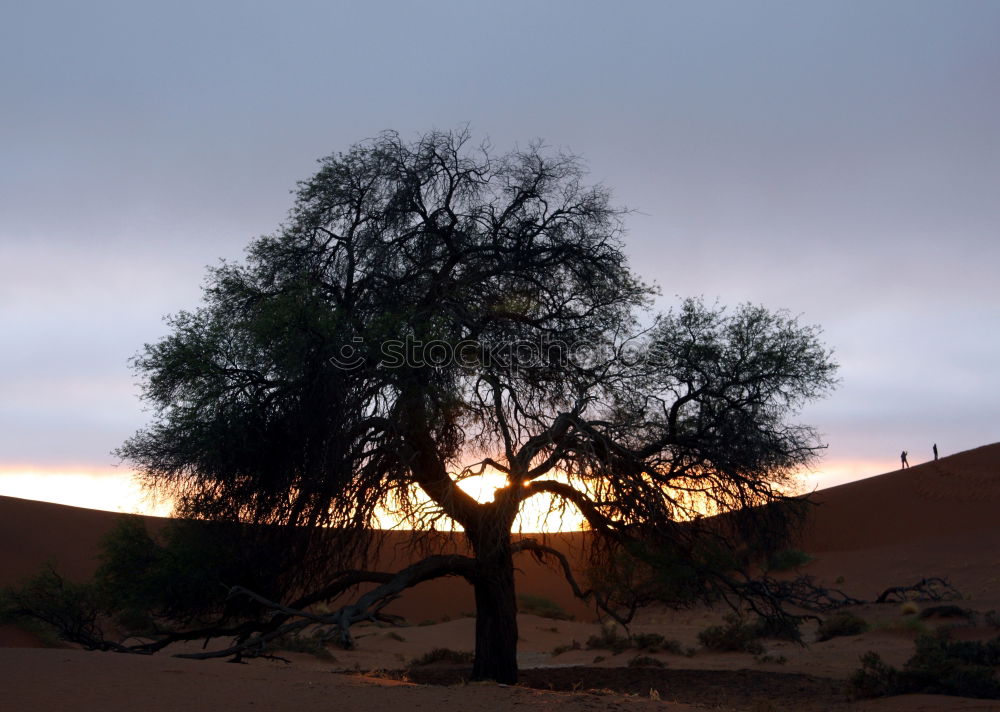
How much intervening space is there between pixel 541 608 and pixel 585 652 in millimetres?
16292

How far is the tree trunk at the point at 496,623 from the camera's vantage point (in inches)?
541

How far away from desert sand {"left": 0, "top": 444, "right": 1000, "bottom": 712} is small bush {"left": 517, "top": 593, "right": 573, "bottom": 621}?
3.64 ft

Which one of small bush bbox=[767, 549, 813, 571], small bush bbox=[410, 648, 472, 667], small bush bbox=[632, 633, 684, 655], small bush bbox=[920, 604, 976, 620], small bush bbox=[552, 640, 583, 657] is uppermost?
small bush bbox=[767, 549, 813, 571]

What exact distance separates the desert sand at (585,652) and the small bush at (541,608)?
3.64 ft

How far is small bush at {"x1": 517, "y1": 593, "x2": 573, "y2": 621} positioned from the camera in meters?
42.0

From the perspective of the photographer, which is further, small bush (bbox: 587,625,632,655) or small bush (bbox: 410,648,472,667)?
small bush (bbox: 587,625,632,655)

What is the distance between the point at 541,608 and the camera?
4272 centimetres

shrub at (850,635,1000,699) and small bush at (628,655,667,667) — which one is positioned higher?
shrub at (850,635,1000,699)

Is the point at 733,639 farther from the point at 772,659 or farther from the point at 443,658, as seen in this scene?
the point at 443,658

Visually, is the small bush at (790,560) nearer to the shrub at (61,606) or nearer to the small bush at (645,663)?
the small bush at (645,663)

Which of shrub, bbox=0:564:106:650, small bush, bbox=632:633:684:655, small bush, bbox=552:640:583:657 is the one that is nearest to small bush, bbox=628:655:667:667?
small bush, bbox=632:633:684:655

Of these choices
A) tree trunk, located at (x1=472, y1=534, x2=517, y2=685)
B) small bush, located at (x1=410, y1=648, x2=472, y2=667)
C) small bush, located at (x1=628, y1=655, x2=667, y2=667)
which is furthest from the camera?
small bush, located at (x1=410, y1=648, x2=472, y2=667)

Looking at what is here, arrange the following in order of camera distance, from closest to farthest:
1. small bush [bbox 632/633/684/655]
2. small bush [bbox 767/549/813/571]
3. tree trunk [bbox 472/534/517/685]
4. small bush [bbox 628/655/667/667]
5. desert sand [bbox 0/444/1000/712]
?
desert sand [bbox 0/444/1000/712]
tree trunk [bbox 472/534/517/685]
small bush [bbox 628/655/667/667]
small bush [bbox 632/633/684/655]
small bush [bbox 767/549/813/571]

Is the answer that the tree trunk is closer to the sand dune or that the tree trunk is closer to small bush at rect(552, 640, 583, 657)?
small bush at rect(552, 640, 583, 657)
